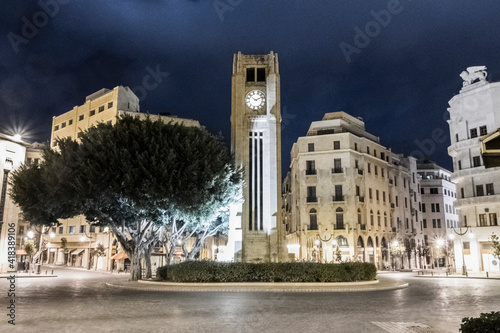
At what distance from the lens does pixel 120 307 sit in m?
16.0

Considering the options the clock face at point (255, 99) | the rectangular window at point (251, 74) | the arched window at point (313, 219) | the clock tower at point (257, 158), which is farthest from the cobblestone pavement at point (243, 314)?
the arched window at point (313, 219)

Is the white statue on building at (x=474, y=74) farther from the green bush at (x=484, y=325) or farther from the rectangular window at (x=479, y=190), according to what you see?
the green bush at (x=484, y=325)

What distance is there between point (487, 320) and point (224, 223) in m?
37.9

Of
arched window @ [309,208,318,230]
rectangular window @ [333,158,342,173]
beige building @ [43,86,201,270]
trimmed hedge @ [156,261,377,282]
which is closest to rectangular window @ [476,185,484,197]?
rectangular window @ [333,158,342,173]

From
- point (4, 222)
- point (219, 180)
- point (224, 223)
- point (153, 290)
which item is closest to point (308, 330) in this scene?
point (153, 290)

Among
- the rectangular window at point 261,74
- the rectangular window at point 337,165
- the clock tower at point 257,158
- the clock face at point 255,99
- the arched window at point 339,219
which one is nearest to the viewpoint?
the clock tower at point 257,158

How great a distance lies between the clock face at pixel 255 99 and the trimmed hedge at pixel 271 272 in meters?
28.2

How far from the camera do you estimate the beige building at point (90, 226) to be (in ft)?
199

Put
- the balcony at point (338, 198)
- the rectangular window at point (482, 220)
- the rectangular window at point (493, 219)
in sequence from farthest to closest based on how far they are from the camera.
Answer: the balcony at point (338, 198), the rectangular window at point (482, 220), the rectangular window at point (493, 219)

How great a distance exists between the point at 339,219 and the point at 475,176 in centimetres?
1922

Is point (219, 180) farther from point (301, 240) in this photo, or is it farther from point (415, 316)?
point (301, 240)

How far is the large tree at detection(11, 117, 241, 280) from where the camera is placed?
2816 cm

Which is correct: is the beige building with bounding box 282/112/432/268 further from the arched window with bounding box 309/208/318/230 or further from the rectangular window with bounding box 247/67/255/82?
the rectangular window with bounding box 247/67/255/82

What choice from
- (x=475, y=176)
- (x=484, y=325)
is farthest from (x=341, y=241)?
(x=484, y=325)
